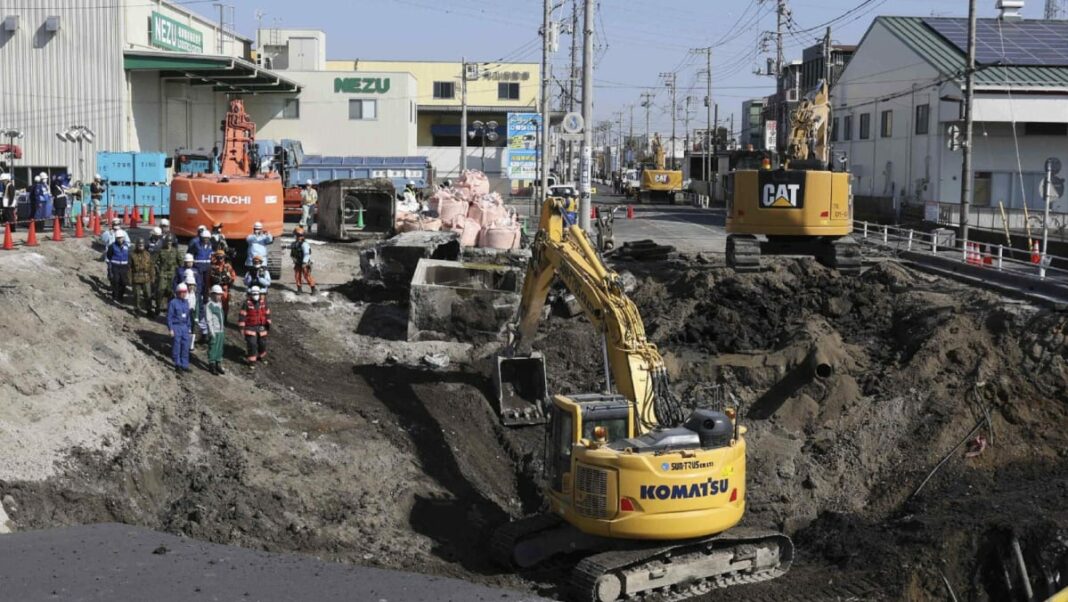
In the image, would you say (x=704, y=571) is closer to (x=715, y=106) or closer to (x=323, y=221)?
(x=323, y=221)

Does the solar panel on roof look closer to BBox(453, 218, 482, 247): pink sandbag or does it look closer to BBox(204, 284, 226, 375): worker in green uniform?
BBox(453, 218, 482, 247): pink sandbag

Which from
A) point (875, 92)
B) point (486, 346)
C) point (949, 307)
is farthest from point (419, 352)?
point (875, 92)

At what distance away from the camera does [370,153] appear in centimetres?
6400

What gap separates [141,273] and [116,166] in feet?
53.0

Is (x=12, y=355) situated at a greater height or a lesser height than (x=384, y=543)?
greater

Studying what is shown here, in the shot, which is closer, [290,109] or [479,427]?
[479,427]

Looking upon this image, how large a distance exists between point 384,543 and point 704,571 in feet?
13.5

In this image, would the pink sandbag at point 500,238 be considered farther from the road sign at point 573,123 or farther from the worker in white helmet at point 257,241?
the worker in white helmet at point 257,241

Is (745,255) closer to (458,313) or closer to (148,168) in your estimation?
(458,313)

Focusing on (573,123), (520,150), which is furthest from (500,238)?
(573,123)

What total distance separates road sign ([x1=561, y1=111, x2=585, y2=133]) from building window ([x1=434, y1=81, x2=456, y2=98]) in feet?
222

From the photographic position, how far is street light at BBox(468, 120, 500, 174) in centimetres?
7531

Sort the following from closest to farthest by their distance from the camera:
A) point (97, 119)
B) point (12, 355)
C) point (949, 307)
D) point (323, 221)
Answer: point (12, 355) → point (949, 307) → point (323, 221) → point (97, 119)

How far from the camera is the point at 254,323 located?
20.7 meters
